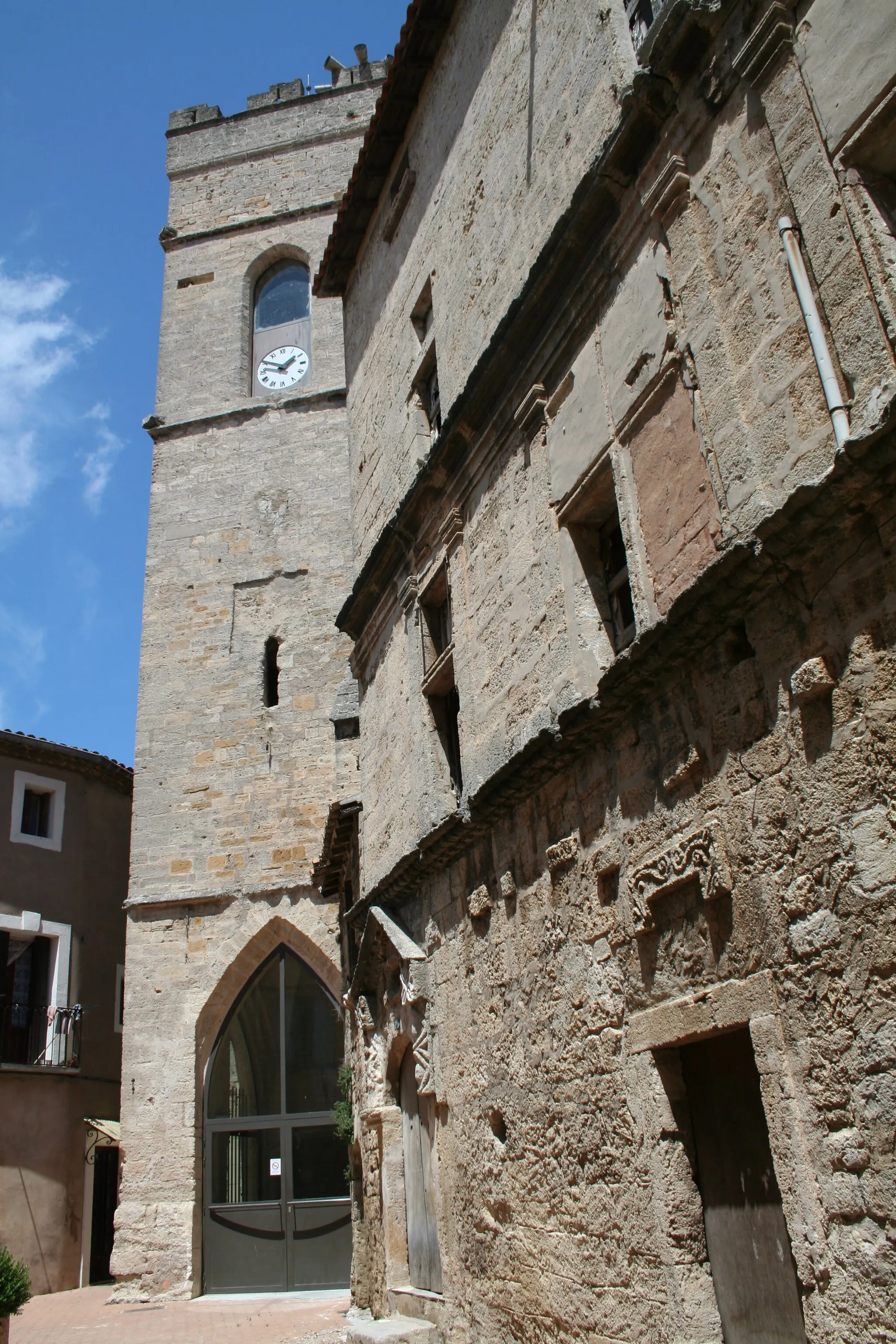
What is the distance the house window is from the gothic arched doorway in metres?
4.31

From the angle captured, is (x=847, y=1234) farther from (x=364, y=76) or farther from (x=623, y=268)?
(x=364, y=76)

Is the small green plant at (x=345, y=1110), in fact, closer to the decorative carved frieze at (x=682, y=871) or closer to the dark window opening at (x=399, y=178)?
the decorative carved frieze at (x=682, y=871)

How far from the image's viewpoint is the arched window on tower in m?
15.5

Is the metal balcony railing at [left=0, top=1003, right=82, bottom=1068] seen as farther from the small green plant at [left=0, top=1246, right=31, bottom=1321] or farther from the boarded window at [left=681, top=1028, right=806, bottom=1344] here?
the boarded window at [left=681, top=1028, right=806, bottom=1344]

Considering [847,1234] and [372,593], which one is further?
[372,593]

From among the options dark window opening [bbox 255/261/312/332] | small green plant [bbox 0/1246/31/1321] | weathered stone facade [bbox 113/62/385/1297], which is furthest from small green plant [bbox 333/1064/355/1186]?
dark window opening [bbox 255/261/312/332]

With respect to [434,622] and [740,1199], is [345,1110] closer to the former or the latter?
[434,622]

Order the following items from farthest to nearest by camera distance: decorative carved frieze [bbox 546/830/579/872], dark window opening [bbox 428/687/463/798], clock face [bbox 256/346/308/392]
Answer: clock face [bbox 256/346/308/392]
dark window opening [bbox 428/687/463/798]
decorative carved frieze [bbox 546/830/579/872]

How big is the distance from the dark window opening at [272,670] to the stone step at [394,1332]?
759 cm

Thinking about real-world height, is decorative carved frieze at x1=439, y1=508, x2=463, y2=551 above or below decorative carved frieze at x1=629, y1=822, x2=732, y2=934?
above

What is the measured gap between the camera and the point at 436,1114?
646 centimetres

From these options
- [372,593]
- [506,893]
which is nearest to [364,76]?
[372,593]

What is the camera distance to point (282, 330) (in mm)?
15859

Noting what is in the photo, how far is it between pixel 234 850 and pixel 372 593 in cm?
516
